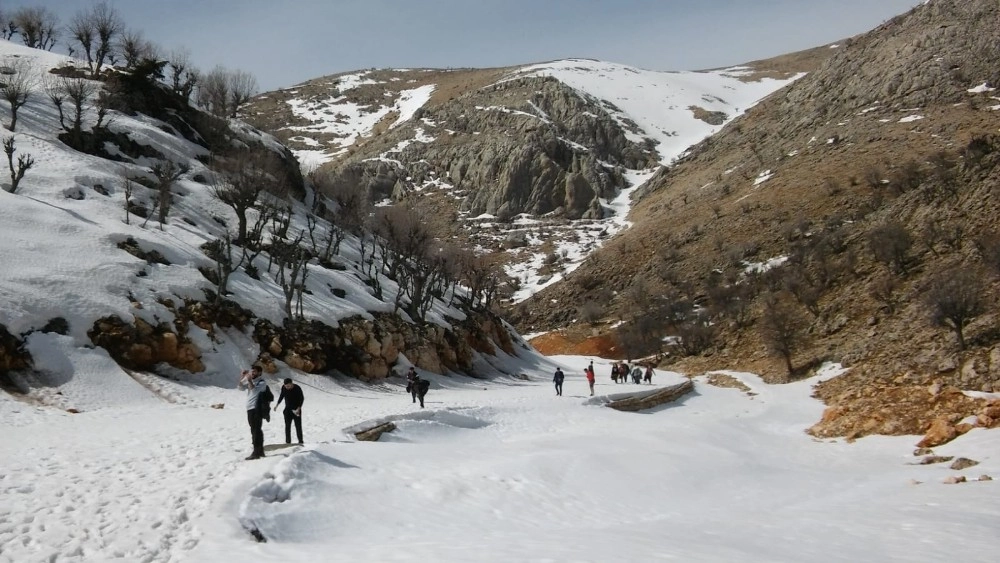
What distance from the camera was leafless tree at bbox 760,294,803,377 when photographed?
36.7 meters

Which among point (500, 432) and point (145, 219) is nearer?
point (500, 432)

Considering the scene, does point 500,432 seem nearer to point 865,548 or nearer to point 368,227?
point 865,548

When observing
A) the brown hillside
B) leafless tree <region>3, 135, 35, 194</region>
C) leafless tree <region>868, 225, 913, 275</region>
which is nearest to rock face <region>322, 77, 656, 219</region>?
the brown hillside

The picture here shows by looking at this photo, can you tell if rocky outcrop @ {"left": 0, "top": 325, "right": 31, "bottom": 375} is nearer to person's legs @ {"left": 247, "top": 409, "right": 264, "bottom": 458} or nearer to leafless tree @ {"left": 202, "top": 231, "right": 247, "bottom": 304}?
leafless tree @ {"left": 202, "top": 231, "right": 247, "bottom": 304}

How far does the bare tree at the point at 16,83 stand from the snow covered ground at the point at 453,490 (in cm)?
2744

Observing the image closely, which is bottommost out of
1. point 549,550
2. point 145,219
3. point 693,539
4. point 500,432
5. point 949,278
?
point 500,432

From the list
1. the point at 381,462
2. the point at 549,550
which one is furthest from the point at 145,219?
the point at 549,550

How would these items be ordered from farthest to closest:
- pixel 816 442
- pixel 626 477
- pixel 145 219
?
pixel 145 219 < pixel 816 442 < pixel 626 477

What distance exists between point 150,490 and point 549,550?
20.6ft

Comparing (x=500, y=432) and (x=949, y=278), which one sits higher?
(x=949, y=278)

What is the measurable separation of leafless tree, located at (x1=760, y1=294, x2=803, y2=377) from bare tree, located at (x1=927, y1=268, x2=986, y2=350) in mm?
9726

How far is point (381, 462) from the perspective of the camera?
1227 centimetres

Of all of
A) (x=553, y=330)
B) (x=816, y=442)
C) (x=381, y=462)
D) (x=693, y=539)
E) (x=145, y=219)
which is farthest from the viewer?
(x=553, y=330)

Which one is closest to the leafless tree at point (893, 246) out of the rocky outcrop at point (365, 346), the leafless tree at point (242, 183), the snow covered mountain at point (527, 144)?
the rocky outcrop at point (365, 346)
